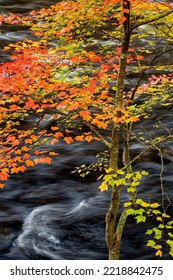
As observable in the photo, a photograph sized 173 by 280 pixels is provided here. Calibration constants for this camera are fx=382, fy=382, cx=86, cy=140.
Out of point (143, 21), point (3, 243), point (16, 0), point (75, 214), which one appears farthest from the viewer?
point (16, 0)

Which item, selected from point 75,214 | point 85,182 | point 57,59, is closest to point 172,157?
point 85,182

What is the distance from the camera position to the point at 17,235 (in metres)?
8.91

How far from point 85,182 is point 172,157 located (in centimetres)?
280

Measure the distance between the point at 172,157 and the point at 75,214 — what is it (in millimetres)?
3714

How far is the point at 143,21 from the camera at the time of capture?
561cm
